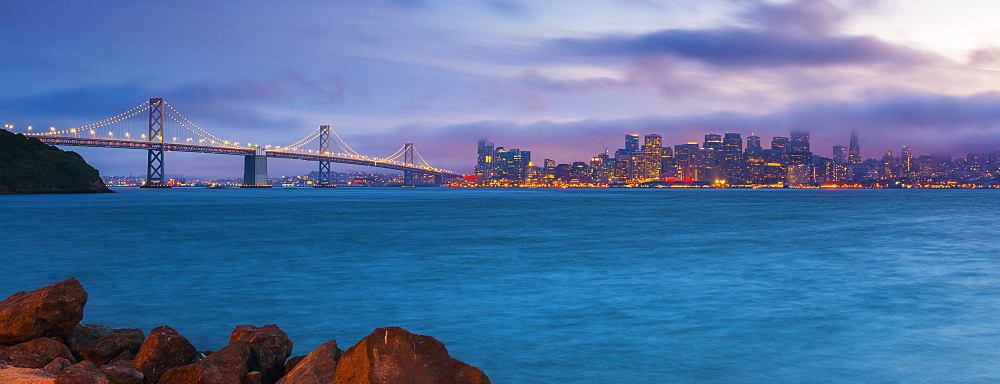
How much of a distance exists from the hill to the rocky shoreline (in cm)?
7927

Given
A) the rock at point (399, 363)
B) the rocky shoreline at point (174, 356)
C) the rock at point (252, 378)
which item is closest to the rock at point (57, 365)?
the rocky shoreline at point (174, 356)

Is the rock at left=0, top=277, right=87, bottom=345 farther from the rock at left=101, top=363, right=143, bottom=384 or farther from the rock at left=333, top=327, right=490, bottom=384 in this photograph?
the rock at left=333, top=327, right=490, bottom=384

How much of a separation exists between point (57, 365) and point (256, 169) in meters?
124

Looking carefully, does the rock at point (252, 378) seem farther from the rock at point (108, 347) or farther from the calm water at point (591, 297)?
the calm water at point (591, 297)

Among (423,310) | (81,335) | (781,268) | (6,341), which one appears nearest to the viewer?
(6,341)

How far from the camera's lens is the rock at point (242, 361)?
18.1ft

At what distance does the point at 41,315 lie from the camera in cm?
661

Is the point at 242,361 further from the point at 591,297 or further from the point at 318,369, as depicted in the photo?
the point at 591,297

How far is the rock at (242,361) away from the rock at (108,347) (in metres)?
1.34

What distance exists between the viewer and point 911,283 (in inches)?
566

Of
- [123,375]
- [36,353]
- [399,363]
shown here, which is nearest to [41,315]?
[36,353]

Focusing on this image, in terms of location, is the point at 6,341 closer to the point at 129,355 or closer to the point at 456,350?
the point at 129,355

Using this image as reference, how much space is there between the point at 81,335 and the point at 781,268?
608 inches

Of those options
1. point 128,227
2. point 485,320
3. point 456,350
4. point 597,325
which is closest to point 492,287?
point 485,320
